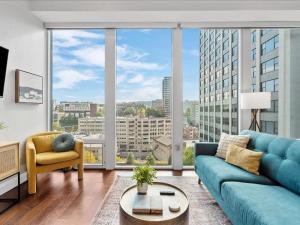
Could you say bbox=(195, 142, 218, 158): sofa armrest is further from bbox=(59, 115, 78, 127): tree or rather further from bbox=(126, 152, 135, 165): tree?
bbox=(59, 115, 78, 127): tree

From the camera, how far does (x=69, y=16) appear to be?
161 inches

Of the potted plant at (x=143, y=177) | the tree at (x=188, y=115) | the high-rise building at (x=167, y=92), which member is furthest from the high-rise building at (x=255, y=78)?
the potted plant at (x=143, y=177)

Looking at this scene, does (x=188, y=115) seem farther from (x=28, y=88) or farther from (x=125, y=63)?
(x=28, y=88)

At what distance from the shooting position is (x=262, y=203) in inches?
68.9

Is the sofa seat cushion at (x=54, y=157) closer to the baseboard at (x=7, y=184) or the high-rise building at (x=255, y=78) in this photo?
the baseboard at (x=7, y=184)

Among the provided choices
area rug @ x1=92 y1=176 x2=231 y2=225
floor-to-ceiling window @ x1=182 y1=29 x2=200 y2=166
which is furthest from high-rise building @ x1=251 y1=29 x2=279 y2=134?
area rug @ x1=92 y1=176 x2=231 y2=225

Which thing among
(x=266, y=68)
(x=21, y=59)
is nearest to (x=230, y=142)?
(x=266, y=68)

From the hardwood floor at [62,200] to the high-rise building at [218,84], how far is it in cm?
117

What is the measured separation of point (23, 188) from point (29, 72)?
6.18 feet

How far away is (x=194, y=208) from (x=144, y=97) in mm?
2456

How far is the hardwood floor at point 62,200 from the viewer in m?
2.44

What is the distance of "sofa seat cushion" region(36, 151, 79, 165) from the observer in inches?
127

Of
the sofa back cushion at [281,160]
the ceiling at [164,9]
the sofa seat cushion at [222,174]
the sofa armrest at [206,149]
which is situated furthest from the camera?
the ceiling at [164,9]

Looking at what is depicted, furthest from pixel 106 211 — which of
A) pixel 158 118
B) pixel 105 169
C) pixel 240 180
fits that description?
pixel 158 118
